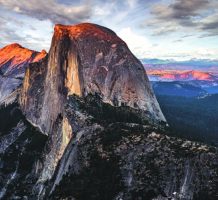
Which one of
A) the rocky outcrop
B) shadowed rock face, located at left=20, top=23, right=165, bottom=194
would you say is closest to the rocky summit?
the rocky outcrop

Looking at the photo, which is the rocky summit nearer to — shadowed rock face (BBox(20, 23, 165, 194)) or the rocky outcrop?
the rocky outcrop

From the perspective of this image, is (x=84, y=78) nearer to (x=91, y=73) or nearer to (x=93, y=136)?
(x=91, y=73)

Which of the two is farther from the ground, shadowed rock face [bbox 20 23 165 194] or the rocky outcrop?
shadowed rock face [bbox 20 23 165 194]

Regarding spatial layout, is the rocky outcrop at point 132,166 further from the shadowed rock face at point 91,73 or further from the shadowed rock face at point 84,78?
the shadowed rock face at point 91,73

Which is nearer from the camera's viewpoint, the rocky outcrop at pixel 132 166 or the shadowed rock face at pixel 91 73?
the rocky outcrop at pixel 132 166

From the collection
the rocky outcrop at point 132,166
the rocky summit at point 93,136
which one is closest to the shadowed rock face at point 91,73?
the rocky summit at point 93,136

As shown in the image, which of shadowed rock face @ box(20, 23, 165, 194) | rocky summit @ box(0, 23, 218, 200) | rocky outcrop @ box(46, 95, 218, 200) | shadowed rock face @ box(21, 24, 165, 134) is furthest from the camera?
shadowed rock face @ box(21, 24, 165, 134)

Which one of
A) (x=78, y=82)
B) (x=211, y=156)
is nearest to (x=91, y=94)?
(x=78, y=82)

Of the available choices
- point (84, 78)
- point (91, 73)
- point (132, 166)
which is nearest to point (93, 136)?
point (132, 166)
